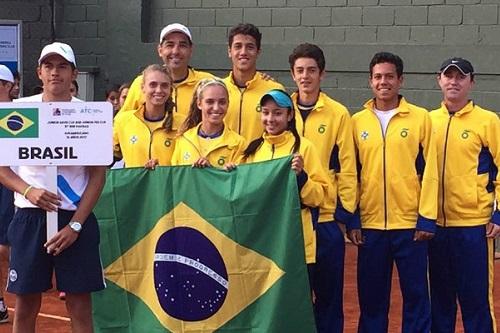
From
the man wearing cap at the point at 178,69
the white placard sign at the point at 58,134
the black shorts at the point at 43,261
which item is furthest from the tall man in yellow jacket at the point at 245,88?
the black shorts at the point at 43,261

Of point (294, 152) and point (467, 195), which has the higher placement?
point (294, 152)

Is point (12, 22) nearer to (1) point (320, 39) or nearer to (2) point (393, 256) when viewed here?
(1) point (320, 39)

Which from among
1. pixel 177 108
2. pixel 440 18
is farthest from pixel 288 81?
pixel 177 108

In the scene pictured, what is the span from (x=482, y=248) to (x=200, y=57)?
7520 mm

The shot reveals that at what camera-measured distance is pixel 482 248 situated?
6.62 meters

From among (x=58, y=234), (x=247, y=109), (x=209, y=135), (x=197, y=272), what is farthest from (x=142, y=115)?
(x=58, y=234)

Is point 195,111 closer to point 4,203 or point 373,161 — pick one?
point 373,161

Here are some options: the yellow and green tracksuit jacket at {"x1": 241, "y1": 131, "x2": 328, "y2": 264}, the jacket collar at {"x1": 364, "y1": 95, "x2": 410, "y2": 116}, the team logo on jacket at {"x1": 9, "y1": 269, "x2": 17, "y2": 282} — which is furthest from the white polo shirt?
the jacket collar at {"x1": 364, "y1": 95, "x2": 410, "y2": 116}

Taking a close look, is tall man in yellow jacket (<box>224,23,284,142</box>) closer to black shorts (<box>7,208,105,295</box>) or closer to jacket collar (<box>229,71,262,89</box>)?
jacket collar (<box>229,71,262,89</box>)

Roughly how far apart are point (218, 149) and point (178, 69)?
2.73 feet

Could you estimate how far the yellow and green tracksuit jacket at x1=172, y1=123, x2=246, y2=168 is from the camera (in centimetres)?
634

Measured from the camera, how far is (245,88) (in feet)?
22.5

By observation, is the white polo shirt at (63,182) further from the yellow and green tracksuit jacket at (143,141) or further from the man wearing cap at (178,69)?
the man wearing cap at (178,69)

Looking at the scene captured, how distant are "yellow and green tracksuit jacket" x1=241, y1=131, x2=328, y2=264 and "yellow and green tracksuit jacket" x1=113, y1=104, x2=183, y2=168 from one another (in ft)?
1.93
